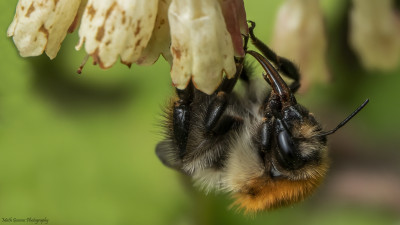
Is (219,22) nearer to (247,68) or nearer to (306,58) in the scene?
(247,68)

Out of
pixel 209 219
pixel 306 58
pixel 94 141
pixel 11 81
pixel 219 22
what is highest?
pixel 219 22

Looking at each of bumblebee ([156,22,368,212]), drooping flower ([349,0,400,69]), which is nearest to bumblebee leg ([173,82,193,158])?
bumblebee ([156,22,368,212])

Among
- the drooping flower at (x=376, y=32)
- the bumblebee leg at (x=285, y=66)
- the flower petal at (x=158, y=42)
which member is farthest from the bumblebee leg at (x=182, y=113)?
the drooping flower at (x=376, y=32)

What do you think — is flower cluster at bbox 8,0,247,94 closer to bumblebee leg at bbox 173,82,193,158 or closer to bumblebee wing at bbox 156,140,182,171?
bumblebee leg at bbox 173,82,193,158

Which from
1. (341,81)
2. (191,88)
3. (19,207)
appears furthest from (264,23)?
(191,88)

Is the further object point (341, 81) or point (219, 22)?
point (341, 81)

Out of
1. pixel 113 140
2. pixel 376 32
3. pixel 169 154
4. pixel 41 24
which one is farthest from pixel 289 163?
pixel 113 140

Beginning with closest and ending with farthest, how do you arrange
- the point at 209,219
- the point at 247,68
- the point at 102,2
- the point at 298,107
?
1. the point at 102,2
2. the point at 298,107
3. the point at 247,68
4. the point at 209,219
